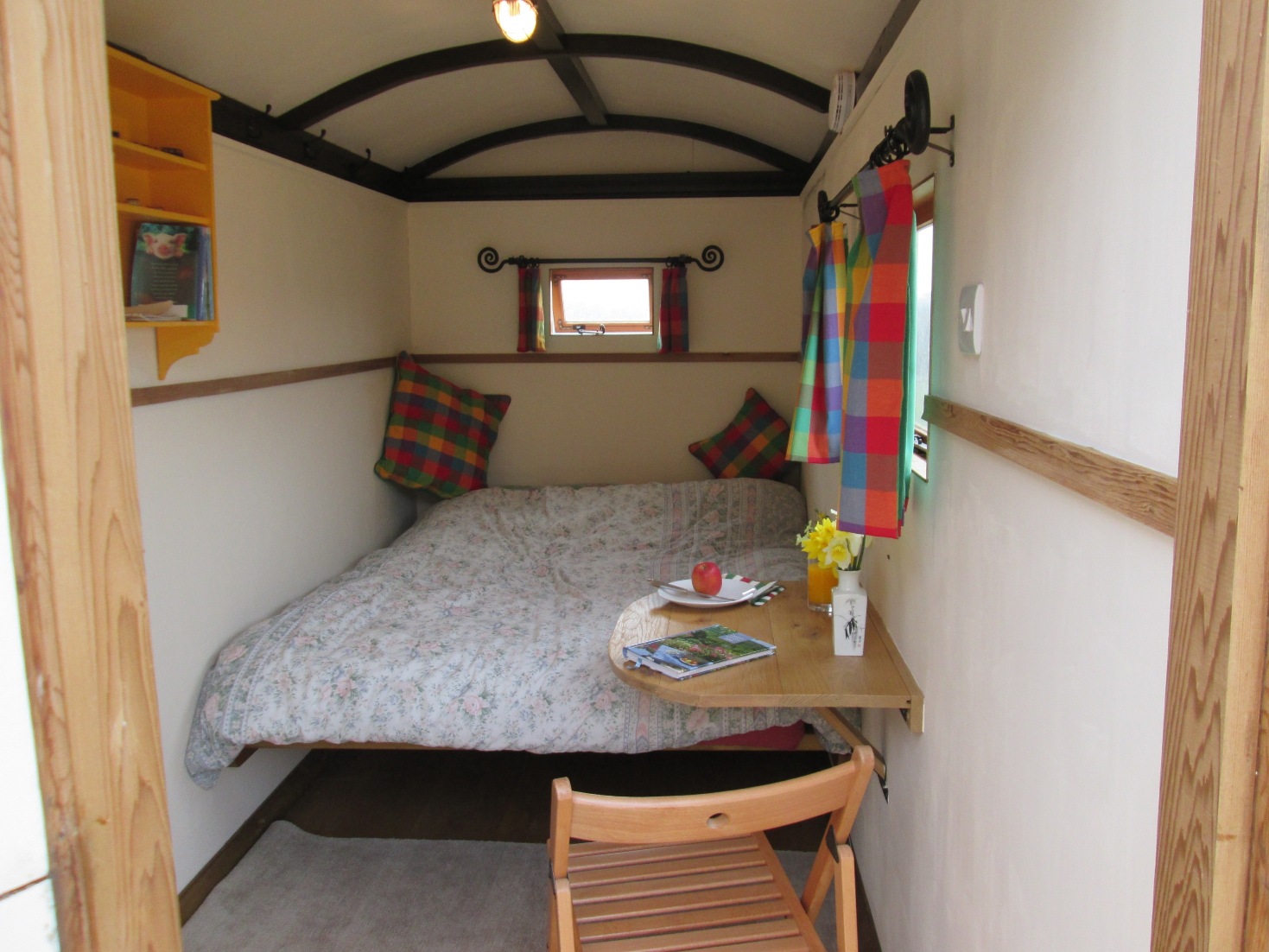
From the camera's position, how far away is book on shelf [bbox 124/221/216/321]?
7.80ft

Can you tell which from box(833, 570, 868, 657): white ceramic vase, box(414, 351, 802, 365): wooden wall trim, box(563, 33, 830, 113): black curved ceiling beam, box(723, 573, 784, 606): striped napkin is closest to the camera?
box(833, 570, 868, 657): white ceramic vase

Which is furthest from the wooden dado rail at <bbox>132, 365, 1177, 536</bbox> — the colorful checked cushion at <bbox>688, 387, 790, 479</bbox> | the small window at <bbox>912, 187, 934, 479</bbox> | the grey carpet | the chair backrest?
the colorful checked cushion at <bbox>688, 387, 790, 479</bbox>

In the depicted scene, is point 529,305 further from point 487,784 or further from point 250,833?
point 250,833

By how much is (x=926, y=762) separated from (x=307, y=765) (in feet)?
7.53

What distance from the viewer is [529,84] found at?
142 inches

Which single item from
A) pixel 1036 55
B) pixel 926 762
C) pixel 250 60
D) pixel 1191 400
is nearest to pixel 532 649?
pixel 926 762

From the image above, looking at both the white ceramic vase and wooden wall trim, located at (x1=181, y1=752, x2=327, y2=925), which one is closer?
the white ceramic vase

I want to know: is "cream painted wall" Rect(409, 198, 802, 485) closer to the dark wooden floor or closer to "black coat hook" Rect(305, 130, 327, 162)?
"black coat hook" Rect(305, 130, 327, 162)

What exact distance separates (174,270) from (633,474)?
271cm

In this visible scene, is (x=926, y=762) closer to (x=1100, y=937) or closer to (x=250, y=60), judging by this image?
(x=1100, y=937)

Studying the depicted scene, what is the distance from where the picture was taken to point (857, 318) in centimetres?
180

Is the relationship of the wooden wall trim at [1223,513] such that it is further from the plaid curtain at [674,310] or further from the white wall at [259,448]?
the plaid curtain at [674,310]

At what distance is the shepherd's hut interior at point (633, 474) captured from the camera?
740mm

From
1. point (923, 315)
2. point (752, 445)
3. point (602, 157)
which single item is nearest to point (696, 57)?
point (923, 315)
